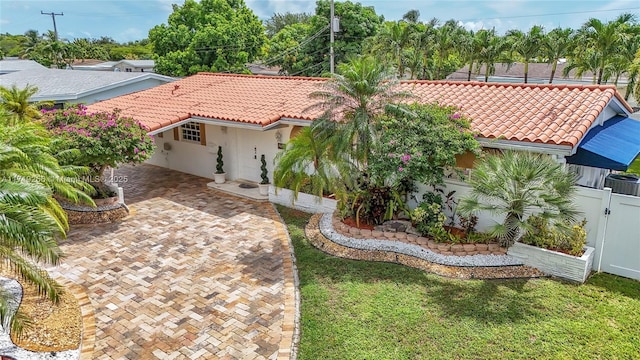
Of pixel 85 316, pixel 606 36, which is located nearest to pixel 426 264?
pixel 85 316

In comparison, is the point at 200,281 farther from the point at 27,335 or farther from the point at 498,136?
the point at 498,136

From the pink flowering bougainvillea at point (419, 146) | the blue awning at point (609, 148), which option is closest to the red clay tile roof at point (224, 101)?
the pink flowering bougainvillea at point (419, 146)

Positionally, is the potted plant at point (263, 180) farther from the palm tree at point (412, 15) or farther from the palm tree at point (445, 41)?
the palm tree at point (412, 15)

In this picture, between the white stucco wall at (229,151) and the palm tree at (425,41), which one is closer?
the white stucco wall at (229,151)

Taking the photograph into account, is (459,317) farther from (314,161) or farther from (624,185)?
(624,185)

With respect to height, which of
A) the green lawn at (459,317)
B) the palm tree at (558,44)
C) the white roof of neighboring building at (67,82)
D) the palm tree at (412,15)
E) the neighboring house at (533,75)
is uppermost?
the palm tree at (412,15)
